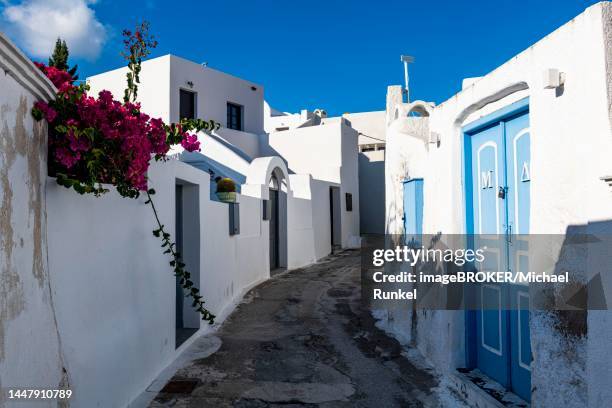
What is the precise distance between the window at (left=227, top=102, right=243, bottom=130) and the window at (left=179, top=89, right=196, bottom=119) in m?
2.06

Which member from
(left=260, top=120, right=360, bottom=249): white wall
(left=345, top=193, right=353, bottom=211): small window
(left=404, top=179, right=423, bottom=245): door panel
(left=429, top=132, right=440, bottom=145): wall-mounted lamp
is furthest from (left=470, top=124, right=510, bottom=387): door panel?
(left=345, top=193, right=353, bottom=211): small window

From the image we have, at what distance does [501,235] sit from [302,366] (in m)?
2.77

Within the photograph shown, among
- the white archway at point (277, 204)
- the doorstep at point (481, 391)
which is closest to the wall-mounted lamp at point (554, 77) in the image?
the doorstep at point (481, 391)

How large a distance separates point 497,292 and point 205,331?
4363 mm

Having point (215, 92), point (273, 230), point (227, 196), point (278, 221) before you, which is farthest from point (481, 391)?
point (215, 92)

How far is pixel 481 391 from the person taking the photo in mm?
4234

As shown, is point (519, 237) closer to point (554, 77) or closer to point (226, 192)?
point (554, 77)

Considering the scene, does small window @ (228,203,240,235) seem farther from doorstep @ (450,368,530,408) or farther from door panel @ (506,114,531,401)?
door panel @ (506,114,531,401)

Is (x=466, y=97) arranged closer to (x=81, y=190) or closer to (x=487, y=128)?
(x=487, y=128)

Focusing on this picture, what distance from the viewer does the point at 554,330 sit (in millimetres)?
3260

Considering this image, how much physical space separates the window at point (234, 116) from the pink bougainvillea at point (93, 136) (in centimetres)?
1739

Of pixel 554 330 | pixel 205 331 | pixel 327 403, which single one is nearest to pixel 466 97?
pixel 554 330

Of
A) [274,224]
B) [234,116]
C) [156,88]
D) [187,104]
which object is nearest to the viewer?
[274,224]

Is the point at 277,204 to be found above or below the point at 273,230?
above
